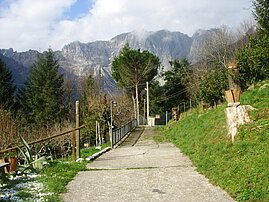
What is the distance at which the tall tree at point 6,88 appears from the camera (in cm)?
3869

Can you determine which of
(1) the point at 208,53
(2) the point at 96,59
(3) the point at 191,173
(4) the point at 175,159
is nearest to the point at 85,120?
(1) the point at 208,53

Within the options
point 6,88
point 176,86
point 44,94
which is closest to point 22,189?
point 6,88

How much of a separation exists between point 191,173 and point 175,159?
9.21ft

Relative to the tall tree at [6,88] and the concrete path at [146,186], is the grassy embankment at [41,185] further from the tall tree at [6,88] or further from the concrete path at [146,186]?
the tall tree at [6,88]

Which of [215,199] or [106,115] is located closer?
[215,199]

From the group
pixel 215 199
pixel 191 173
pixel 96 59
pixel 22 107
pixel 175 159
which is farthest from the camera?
pixel 96 59

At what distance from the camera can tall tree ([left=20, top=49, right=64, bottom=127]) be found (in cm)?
4103

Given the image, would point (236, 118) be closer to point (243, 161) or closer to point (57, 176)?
point (243, 161)

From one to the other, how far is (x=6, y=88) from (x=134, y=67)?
48.5 feet

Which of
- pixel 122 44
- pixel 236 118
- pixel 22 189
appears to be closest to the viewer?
pixel 22 189

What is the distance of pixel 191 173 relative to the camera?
8453 mm

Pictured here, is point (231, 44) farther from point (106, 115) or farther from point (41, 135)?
point (41, 135)

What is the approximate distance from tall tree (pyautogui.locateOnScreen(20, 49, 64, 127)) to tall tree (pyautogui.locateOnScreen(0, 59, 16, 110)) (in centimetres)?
235

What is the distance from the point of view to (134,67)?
43.0 m
